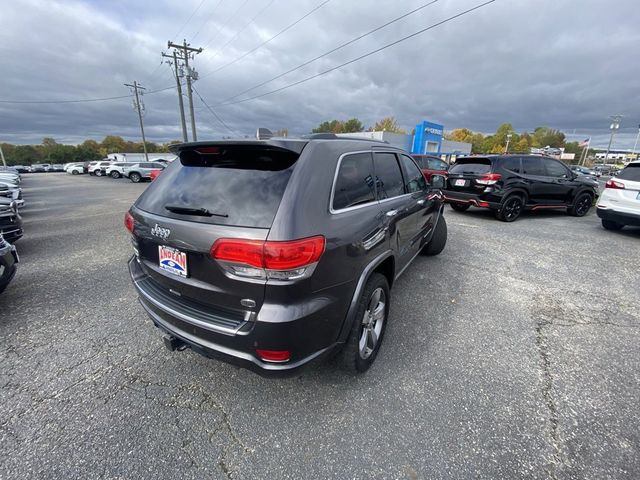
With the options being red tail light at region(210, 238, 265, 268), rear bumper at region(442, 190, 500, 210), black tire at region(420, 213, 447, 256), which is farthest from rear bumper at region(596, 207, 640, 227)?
red tail light at region(210, 238, 265, 268)

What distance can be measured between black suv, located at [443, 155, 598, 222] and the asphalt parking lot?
401 centimetres

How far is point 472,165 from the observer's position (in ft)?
25.0

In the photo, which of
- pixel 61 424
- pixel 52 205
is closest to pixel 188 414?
pixel 61 424

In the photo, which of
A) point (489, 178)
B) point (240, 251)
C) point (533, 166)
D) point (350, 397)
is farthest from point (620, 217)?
point (240, 251)

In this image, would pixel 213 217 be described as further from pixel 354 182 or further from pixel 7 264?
pixel 7 264

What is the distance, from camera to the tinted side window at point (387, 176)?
2.62 m

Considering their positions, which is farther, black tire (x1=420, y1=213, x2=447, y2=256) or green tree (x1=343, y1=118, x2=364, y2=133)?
green tree (x1=343, y1=118, x2=364, y2=133)

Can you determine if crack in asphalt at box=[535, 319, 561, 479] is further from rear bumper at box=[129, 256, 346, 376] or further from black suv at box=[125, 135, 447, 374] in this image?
rear bumper at box=[129, 256, 346, 376]

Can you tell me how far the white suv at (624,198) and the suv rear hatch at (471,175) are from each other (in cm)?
224

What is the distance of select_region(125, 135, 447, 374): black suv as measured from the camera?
159 centimetres

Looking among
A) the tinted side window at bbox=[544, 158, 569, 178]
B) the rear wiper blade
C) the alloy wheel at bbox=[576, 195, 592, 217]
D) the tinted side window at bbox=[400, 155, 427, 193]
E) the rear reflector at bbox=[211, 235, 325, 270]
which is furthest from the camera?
the alloy wheel at bbox=[576, 195, 592, 217]

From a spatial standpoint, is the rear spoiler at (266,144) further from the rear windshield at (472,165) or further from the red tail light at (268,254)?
the rear windshield at (472,165)

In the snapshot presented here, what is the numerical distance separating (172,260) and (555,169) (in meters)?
9.82

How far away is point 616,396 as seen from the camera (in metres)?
2.14
